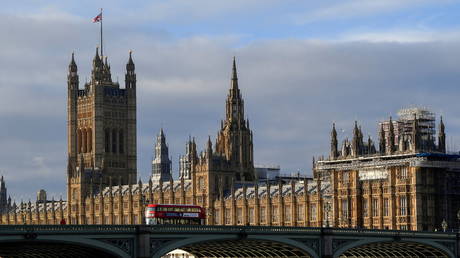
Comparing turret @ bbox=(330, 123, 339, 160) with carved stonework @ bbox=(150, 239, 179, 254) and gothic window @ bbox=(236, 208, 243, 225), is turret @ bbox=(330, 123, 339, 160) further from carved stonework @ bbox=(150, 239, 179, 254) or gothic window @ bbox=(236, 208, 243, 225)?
carved stonework @ bbox=(150, 239, 179, 254)

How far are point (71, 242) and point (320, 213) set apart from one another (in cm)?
8214

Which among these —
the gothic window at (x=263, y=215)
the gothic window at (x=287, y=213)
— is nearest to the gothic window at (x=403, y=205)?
the gothic window at (x=287, y=213)

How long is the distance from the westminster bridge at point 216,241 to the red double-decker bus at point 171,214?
4.07 meters

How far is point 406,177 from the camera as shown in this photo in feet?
502

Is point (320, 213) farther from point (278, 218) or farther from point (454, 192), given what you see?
point (454, 192)

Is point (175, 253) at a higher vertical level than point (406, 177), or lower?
lower

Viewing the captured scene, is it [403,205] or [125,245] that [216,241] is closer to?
[125,245]

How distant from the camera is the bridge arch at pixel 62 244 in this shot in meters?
85.9

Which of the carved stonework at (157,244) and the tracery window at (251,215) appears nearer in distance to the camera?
the carved stonework at (157,244)

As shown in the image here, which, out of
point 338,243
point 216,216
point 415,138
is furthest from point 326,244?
point 216,216

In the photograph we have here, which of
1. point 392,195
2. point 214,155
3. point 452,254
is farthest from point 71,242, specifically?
point 214,155

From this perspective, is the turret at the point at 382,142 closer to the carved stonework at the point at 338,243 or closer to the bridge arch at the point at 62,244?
the carved stonework at the point at 338,243

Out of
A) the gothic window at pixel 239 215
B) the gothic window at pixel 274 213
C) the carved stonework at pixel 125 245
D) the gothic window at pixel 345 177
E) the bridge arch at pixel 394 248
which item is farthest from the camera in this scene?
the gothic window at pixel 239 215

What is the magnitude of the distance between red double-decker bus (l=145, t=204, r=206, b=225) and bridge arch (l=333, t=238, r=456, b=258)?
1690cm
